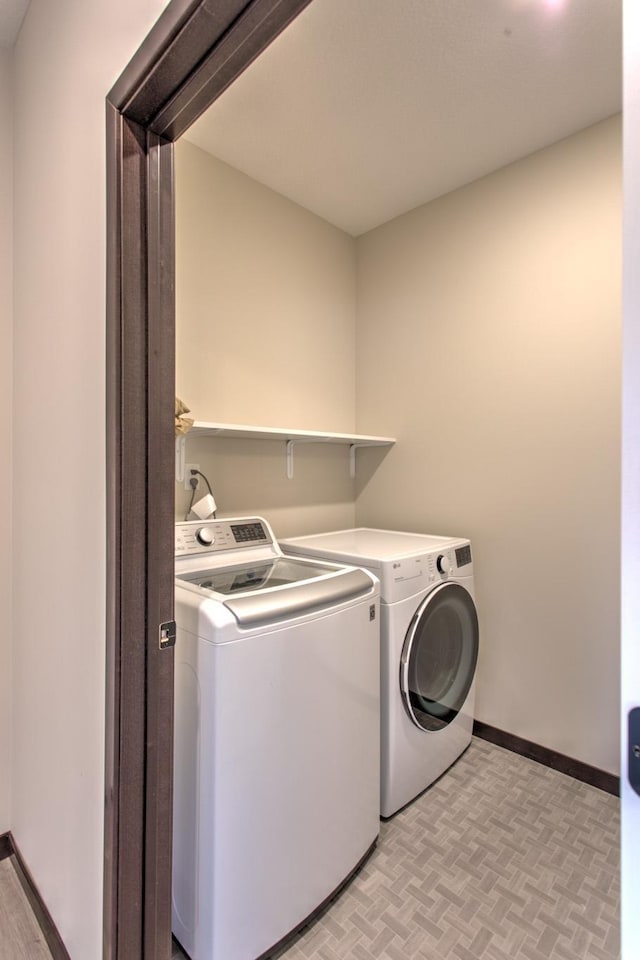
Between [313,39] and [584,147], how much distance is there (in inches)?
46.7

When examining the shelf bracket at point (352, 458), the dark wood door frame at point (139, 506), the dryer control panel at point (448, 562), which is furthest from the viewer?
the shelf bracket at point (352, 458)

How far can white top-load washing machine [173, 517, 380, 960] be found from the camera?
3.65 feet

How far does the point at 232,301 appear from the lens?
2.18 m

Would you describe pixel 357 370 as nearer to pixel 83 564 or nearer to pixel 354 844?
pixel 83 564

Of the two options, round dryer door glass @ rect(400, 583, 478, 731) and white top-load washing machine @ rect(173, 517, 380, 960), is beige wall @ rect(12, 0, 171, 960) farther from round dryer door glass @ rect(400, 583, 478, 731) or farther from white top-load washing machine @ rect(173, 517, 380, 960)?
round dryer door glass @ rect(400, 583, 478, 731)

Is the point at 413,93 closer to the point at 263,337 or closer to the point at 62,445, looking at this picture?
the point at 263,337

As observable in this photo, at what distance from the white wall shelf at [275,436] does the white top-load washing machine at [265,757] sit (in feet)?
2.21

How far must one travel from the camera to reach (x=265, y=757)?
1.17 meters

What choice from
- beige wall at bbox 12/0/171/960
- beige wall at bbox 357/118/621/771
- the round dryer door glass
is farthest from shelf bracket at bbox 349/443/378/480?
beige wall at bbox 12/0/171/960

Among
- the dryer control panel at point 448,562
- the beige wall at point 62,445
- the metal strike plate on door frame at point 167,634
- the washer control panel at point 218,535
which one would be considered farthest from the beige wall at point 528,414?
the beige wall at point 62,445

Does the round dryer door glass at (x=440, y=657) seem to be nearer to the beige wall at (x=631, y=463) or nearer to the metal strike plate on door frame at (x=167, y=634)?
the metal strike plate on door frame at (x=167, y=634)

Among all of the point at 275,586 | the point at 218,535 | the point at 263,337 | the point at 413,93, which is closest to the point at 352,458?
the point at 263,337

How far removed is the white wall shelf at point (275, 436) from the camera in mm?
1899

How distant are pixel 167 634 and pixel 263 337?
1.64m
